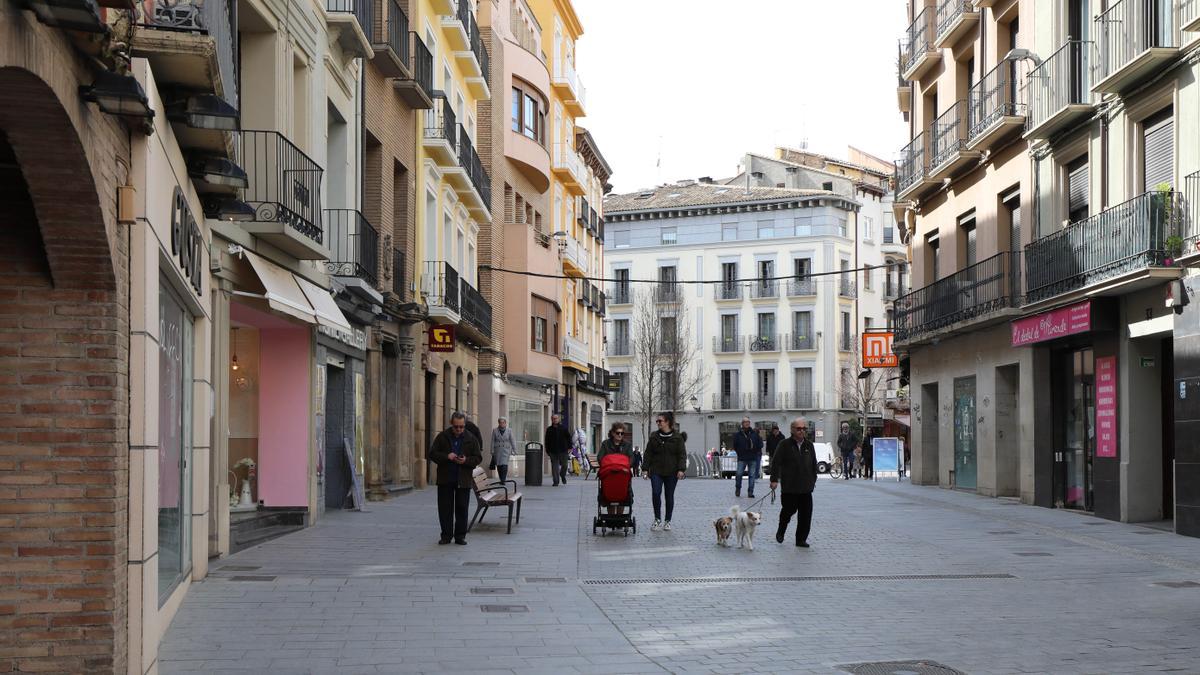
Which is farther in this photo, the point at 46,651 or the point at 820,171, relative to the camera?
the point at 820,171

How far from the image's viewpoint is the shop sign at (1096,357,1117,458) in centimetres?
2111

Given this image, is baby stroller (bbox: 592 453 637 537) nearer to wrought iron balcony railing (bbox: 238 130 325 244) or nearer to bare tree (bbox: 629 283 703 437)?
wrought iron balcony railing (bbox: 238 130 325 244)

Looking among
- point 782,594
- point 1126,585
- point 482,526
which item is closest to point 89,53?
point 782,594

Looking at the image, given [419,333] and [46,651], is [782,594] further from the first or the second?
[419,333]

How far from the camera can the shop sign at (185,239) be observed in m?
9.33

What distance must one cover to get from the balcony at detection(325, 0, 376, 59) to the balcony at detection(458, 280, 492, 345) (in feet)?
36.7

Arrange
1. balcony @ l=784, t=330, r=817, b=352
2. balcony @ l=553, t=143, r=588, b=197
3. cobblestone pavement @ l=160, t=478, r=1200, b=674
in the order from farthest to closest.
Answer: balcony @ l=784, t=330, r=817, b=352 < balcony @ l=553, t=143, r=588, b=197 < cobblestone pavement @ l=160, t=478, r=1200, b=674

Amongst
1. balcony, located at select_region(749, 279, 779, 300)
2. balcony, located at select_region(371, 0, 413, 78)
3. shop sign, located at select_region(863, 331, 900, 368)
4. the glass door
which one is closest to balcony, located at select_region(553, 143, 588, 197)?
shop sign, located at select_region(863, 331, 900, 368)

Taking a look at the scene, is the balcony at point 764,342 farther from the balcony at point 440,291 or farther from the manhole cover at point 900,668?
the manhole cover at point 900,668

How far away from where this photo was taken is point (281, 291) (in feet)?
50.0

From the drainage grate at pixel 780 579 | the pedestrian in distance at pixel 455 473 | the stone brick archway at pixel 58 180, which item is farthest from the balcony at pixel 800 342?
the stone brick archway at pixel 58 180

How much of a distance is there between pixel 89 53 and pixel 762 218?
72376mm

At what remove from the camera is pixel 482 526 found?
1883 cm

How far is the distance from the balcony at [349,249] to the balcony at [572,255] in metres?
28.3
